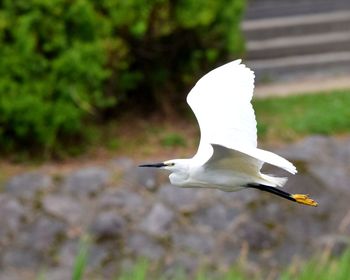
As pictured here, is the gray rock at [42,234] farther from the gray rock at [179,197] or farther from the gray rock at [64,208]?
the gray rock at [179,197]

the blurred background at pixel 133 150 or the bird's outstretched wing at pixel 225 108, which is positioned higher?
the bird's outstretched wing at pixel 225 108

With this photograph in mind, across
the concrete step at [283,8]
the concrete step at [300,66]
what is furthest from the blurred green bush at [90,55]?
the concrete step at [283,8]

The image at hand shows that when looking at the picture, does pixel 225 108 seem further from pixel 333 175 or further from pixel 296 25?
pixel 296 25

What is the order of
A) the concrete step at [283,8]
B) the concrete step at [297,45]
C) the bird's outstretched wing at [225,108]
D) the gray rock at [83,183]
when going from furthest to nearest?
the concrete step at [283,8]
the concrete step at [297,45]
the gray rock at [83,183]
the bird's outstretched wing at [225,108]

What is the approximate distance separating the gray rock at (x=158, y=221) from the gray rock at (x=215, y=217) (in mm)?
166

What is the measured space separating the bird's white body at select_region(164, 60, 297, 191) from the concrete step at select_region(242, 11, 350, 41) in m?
→ 5.36

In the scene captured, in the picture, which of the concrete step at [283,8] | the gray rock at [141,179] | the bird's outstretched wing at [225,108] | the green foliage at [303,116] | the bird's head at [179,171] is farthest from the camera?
the concrete step at [283,8]

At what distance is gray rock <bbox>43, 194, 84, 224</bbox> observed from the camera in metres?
7.39

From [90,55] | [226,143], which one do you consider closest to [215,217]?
[90,55]

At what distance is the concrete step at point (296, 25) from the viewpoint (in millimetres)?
9430

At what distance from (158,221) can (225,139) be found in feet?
13.0

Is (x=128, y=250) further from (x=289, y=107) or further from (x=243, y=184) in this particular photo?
(x=243, y=184)

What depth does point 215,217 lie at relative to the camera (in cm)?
747

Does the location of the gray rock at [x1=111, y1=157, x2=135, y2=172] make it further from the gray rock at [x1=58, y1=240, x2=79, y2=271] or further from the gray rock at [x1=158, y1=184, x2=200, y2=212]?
the gray rock at [x1=58, y1=240, x2=79, y2=271]
